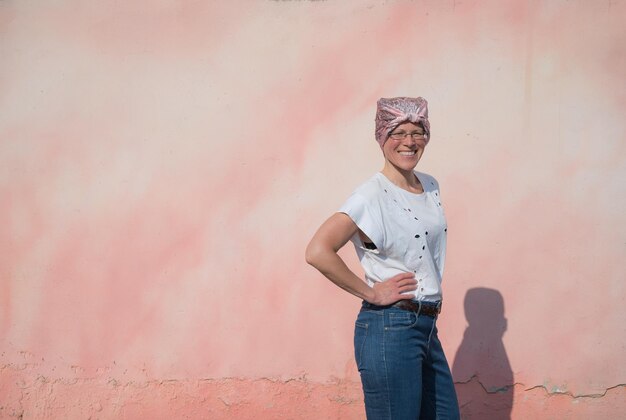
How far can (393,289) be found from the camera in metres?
Answer: 2.88

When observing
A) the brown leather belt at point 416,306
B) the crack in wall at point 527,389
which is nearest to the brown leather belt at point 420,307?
the brown leather belt at point 416,306

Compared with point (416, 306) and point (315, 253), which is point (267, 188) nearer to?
point (315, 253)

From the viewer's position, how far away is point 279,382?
4281 mm

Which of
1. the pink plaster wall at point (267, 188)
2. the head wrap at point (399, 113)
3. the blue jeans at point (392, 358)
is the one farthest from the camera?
the pink plaster wall at point (267, 188)

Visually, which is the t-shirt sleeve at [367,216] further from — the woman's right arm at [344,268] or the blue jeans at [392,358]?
the blue jeans at [392,358]

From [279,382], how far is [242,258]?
702 mm

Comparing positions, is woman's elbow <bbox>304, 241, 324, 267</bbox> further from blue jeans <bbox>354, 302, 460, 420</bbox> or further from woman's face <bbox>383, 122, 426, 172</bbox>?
woman's face <bbox>383, 122, 426, 172</bbox>

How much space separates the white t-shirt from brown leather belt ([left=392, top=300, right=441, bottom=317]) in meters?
0.02

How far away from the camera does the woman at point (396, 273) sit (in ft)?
9.30

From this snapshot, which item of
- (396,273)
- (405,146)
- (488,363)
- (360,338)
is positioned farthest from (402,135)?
(488,363)

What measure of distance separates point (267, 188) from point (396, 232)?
1485 mm

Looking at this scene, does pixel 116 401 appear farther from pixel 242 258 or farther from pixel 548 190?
pixel 548 190

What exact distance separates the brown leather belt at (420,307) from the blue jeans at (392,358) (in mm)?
14

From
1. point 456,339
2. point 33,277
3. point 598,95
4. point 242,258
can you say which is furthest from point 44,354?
point 598,95
